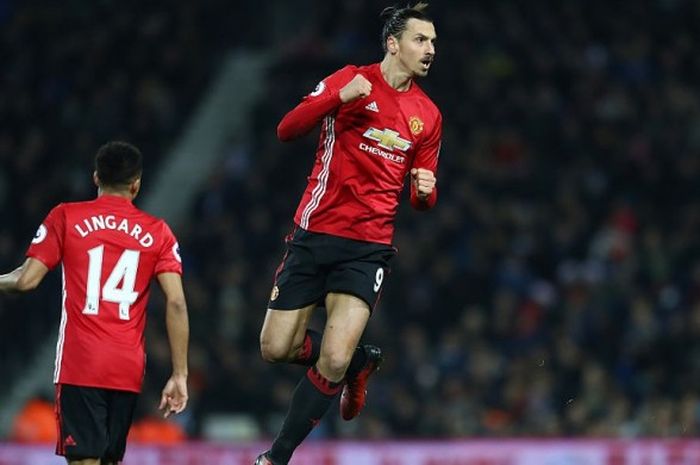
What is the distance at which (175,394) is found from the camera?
22.8 ft

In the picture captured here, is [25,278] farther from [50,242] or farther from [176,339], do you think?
[176,339]

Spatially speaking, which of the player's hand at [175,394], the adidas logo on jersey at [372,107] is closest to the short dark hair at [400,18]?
the adidas logo on jersey at [372,107]

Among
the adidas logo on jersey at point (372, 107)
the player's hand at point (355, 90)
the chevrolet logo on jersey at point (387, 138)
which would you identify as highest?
the player's hand at point (355, 90)

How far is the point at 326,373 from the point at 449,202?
297 inches

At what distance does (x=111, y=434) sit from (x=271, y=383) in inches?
275

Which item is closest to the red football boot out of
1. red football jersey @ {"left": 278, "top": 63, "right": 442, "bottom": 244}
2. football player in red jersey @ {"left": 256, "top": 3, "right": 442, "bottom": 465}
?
football player in red jersey @ {"left": 256, "top": 3, "right": 442, "bottom": 465}

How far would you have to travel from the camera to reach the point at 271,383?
1394 centimetres

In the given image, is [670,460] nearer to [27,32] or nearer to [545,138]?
[545,138]

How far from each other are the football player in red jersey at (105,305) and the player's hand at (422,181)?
128 centimetres

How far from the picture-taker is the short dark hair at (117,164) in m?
6.96

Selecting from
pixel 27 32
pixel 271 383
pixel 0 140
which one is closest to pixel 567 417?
pixel 271 383

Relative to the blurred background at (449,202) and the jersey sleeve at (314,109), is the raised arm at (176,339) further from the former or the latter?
the blurred background at (449,202)

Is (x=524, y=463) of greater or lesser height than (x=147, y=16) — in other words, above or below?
below

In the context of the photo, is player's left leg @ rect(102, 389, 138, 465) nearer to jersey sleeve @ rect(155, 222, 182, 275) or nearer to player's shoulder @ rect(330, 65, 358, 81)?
jersey sleeve @ rect(155, 222, 182, 275)
